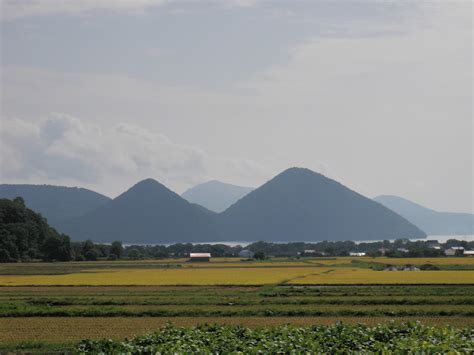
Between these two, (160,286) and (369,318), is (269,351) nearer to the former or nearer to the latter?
(369,318)

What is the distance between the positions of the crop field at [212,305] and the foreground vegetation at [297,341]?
3802 mm

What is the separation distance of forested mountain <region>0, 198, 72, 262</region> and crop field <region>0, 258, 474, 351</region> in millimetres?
39281

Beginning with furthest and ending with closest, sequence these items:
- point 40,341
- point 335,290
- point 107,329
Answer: point 335,290, point 107,329, point 40,341

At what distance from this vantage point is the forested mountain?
82062 millimetres

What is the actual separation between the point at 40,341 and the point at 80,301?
1034cm

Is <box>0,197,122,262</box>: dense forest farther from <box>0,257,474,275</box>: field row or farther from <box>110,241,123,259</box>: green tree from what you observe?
<box>0,257,474,275</box>: field row

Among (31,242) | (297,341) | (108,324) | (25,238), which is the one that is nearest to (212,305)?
(108,324)

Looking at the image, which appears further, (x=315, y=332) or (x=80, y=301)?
(x=80, y=301)

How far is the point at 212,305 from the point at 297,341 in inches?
517

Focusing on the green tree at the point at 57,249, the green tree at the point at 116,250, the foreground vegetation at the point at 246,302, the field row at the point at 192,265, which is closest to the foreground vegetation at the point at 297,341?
the foreground vegetation at the point at 246,302

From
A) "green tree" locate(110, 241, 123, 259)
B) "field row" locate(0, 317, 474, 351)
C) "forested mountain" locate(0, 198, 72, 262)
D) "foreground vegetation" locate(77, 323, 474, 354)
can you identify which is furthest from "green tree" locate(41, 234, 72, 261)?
"foreground vegetation" locate(77, 323, 474, 354)

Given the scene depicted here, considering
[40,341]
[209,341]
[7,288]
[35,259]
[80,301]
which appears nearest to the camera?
[209,341]

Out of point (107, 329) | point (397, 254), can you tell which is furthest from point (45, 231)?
point (107, 329)

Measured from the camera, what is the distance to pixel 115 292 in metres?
37.1
